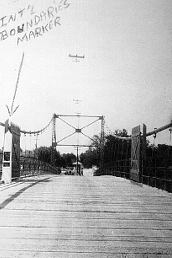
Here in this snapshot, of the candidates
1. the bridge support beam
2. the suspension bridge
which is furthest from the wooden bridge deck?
the bridge support beam

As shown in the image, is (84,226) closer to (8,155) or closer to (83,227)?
(83,227)

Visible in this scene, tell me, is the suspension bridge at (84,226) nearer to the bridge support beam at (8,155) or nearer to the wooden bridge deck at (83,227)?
the wooden bridge deck at (83,227)

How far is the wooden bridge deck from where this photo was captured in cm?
294

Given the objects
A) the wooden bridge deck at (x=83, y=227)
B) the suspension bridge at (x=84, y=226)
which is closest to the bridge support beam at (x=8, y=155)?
the suspension bridge at (x=84, y=226)

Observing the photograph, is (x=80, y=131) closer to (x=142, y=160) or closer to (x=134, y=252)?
(x=142, y=160)

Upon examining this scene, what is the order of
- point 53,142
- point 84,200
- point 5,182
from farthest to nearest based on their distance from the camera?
point 53,142 → point 5,182 → point 84,200

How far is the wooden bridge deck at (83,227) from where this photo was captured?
2938 mm

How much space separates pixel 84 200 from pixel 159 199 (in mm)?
1318

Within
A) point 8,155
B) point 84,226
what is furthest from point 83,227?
point 8,155

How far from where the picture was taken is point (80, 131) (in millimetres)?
39500

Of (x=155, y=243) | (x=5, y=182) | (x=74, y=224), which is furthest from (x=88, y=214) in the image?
(x=5, y=182)

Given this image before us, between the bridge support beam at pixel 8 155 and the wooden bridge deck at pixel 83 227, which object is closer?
the wooden bridge deck at pixel 83 227

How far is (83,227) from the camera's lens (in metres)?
3.71

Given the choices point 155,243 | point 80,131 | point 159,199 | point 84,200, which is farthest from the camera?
point 80,131
